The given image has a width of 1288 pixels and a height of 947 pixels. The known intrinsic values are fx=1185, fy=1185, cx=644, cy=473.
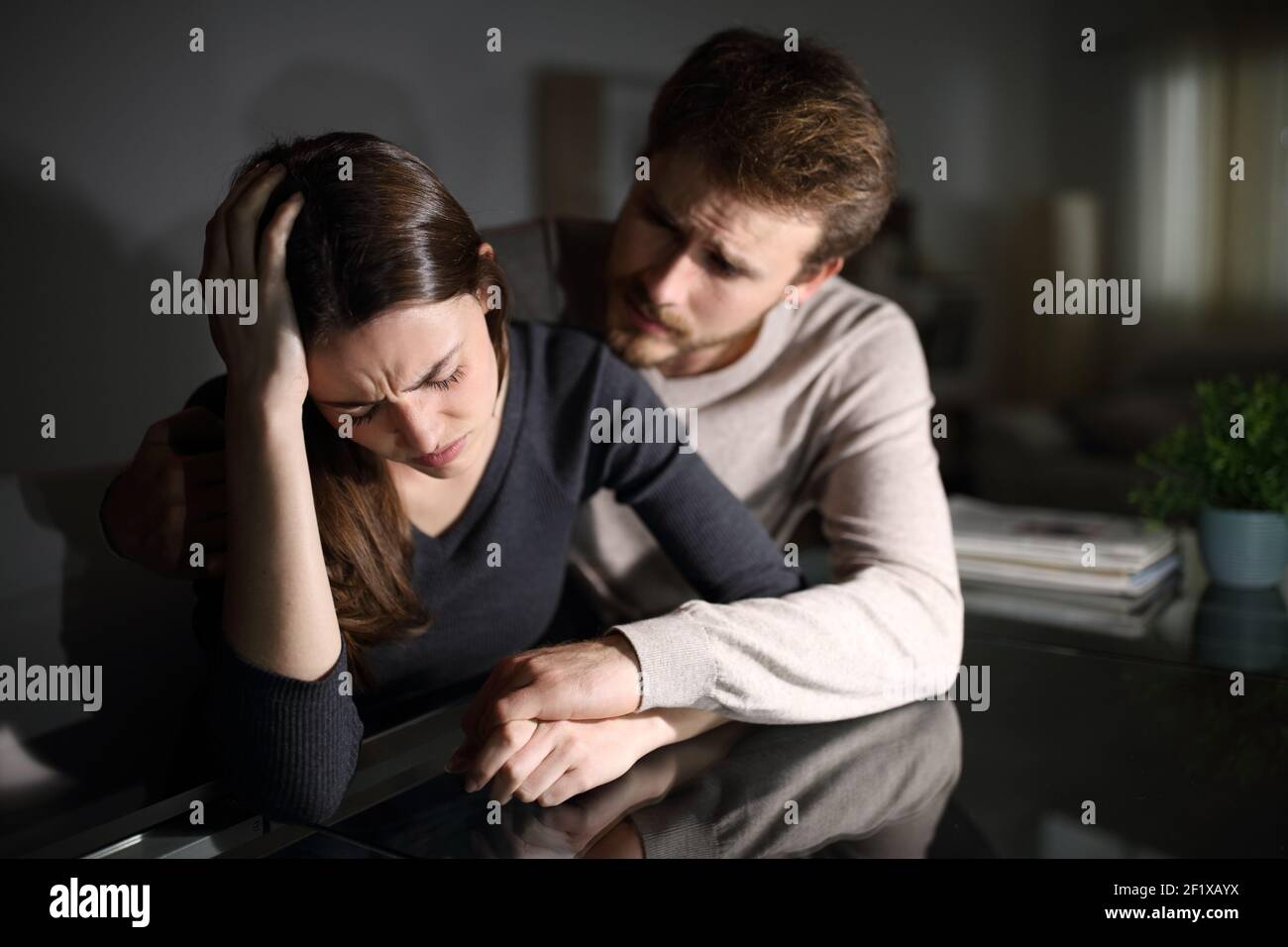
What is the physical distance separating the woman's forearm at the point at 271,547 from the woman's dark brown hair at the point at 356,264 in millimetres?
63

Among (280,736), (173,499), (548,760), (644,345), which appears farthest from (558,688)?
(644,345)

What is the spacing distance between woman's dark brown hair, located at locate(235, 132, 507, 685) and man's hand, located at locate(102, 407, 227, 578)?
0.07m

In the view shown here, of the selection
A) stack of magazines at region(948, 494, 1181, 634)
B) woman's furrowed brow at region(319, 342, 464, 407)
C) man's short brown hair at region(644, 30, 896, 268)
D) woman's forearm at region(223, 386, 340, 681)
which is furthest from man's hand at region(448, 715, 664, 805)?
stack of magazines at region(948, 494, 1181, 634)

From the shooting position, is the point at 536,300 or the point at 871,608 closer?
the point at 871,608

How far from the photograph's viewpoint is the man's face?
42.6 inches

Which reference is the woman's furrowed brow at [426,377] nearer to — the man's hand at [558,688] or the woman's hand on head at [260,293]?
the woman's hand on head at [260,293]

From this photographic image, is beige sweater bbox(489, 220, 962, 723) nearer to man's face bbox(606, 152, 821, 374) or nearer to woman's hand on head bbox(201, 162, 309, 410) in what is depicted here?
man's face bbox(606, 152, 821, 374)

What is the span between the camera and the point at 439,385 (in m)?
0.81

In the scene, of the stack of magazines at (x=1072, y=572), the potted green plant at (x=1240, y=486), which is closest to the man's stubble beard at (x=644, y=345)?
the stack of magazines at (x=1072, y=572)

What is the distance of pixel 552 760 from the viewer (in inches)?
31.7

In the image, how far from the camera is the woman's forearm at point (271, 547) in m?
0.75
